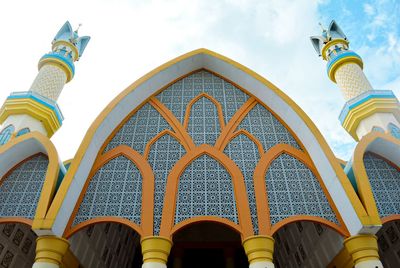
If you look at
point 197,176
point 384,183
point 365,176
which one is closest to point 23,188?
point 197,176

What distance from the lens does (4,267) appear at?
7.80 m

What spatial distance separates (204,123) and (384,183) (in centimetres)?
450

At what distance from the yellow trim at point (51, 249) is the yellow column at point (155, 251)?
5.24 ft

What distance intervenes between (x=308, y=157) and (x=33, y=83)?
29.0 ft

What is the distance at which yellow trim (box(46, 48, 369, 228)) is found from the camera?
6.71m

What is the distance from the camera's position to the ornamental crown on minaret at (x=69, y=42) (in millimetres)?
12422

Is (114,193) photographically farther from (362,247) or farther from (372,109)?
(372,109)

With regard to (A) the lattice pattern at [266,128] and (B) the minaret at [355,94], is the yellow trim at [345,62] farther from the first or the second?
(A) the lattice pattern at [266,128]

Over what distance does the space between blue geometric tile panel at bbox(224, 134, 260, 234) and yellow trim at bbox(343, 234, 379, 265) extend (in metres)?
2.03

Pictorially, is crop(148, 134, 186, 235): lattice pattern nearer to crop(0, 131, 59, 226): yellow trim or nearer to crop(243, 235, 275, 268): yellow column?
crop(243, 235, 275, 268): yellow column

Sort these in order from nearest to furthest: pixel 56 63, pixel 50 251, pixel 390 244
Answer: pixel 50 251 → pixel 390 244 → pixel 56 63

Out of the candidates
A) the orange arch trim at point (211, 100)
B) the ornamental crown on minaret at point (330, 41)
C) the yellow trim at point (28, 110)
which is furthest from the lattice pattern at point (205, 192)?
the ornamental crown on minaret at point (330, 41)

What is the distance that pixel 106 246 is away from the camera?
980 centimetres

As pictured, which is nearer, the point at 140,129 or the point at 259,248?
the point at 259,248
